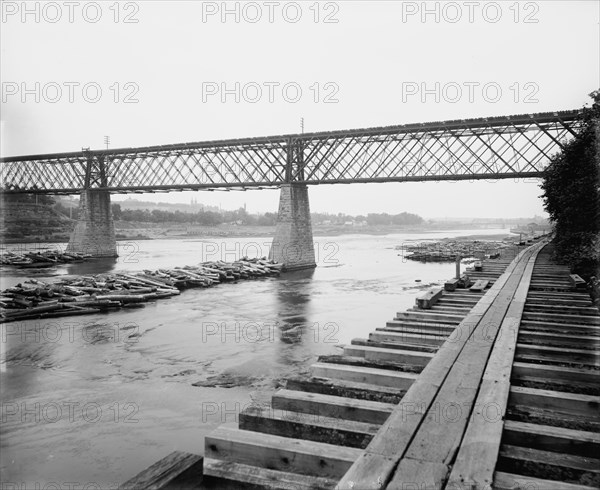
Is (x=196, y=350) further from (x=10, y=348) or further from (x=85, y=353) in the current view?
(x=10, y=348)

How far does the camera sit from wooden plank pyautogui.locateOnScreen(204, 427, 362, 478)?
2.72 m

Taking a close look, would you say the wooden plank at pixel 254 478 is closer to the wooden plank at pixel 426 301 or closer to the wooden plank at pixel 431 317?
the wooden plank at pixel 431 317

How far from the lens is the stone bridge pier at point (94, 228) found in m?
51.1

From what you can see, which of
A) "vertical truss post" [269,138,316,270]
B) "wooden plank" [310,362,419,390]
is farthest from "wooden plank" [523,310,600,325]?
"vertical truss post" [269,138,316,270]

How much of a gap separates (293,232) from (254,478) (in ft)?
116

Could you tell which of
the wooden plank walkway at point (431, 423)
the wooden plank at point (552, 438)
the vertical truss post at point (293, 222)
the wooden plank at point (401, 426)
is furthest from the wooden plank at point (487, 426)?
the vertical truss post at point (293, 222)

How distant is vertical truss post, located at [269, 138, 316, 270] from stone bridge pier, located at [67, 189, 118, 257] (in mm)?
25308

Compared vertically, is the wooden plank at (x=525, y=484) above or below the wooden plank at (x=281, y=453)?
above

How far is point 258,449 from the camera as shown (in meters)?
2.90

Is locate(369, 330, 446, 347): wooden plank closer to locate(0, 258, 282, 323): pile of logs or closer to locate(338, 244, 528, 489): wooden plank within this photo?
locate(338, 244, 528, 489): wooden plank

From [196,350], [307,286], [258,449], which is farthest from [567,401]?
[307,286]

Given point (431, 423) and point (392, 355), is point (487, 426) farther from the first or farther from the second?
point (392, 355)

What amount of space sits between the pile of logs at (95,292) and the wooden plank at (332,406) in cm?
1479

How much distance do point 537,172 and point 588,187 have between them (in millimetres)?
21996
